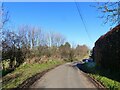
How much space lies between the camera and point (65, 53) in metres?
A: 86.6

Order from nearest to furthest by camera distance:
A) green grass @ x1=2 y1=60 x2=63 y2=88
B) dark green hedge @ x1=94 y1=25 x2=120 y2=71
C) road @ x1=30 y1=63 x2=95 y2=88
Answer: road @ x1=30 y1=63 x2=95 y2=88, green grass @ x1=2 y1=60 x2=63 y2=88, dark green hedge @ x1=94 y1=25 x2=120 y2=71

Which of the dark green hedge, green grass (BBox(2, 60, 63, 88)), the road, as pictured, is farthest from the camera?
the dark green hedge

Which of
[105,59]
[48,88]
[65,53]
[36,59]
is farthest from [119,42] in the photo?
[65,53]

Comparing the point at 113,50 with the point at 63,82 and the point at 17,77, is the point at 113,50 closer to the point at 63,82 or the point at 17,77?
the point at 63,82

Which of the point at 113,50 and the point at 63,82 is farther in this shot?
the point at 113,50

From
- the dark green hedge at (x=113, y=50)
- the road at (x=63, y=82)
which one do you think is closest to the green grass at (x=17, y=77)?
the road at (x=63, y=82)

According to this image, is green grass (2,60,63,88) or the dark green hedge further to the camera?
the dark green hedge

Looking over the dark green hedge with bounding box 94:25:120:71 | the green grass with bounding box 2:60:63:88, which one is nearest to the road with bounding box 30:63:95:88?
the green grass with bounding box 2:60:63:88

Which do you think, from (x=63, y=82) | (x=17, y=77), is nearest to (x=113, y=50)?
(x=63, y=82)

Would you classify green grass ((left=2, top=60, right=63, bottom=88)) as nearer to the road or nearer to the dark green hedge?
the road

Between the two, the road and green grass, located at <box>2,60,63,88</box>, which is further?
green grass, located at <box>2,60,63,88</box>

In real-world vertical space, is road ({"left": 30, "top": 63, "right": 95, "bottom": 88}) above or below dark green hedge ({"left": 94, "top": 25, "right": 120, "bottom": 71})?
below

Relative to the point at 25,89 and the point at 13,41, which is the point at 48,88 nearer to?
the point at 25,89

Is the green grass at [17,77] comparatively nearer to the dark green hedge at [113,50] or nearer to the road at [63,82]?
the road at [63,82]
